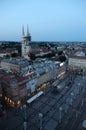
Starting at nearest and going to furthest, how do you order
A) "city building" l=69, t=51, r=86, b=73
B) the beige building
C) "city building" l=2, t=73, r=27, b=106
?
1. "city building" l=2, t=73, r=27, b=106
2. "city building" l=69, t=51, r=86, b=73
3. the beige building

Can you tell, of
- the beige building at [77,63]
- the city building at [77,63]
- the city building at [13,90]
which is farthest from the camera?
the beige building at [77,63]

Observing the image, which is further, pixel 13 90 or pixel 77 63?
pixel 77 63

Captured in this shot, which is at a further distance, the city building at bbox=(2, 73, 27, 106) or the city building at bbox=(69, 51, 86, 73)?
the city building at bbox=(69, 51, 86, 73)

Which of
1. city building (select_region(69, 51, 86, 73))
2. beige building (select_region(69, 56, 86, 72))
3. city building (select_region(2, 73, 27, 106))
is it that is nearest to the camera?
city building (select_region(2, 73, 27, 106))

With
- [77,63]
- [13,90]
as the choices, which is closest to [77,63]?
[77,63]

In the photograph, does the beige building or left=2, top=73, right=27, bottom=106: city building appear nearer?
left=2, top=73, right=27, bottom=106: city building

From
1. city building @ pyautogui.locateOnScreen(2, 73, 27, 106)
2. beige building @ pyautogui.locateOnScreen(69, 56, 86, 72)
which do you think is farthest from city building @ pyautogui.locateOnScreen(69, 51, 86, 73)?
city building @ pyautogui.locateOnScreen(2, 73, 27, 106)

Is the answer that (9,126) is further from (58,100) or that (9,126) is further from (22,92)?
(58,100)

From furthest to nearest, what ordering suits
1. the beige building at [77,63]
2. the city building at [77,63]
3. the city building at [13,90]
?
the beige building at [77,63]
the city building at [77,63]
the city building at [13,90]

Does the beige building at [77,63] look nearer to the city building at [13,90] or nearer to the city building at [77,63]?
the city building at [77,63]

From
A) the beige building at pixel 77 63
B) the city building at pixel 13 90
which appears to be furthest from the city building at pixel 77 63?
the city building at pixel 13 90

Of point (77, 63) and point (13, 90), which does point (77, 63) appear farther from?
point (13, 90)

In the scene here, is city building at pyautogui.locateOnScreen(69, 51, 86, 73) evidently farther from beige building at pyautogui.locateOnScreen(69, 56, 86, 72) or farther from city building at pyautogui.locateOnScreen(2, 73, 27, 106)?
city building at pyautogui.locateOnScreen(2, 73, 27, 106)
